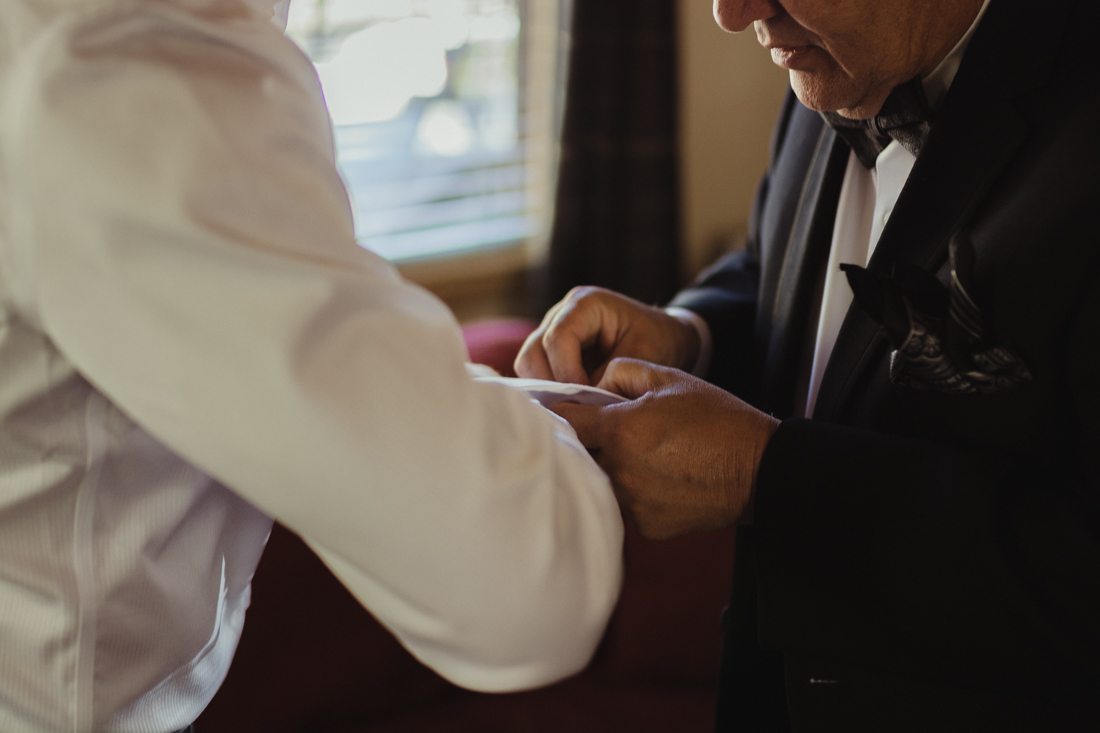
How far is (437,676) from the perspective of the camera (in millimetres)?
1677

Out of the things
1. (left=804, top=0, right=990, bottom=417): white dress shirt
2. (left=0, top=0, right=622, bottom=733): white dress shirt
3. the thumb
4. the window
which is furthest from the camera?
the window

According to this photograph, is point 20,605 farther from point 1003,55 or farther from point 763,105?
point 763,105

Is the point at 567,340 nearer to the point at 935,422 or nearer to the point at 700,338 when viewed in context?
the point at 700,338

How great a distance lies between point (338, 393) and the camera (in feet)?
1.73

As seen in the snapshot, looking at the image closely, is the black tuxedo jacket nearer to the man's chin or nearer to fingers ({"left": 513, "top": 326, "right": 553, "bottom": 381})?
the man's chin

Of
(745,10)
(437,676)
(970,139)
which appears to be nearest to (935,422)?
(970,139)

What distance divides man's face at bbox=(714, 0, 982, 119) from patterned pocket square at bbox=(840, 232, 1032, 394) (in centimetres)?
26

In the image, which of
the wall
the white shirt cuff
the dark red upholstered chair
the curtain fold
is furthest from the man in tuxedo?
the wall

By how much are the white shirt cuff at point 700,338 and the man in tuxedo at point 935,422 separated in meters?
0.31

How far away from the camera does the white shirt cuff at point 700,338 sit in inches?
47.8

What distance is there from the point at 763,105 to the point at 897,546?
118 inches

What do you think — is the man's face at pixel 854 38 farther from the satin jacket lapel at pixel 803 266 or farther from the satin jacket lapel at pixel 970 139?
the satin jacket lapel at pixel 803 266

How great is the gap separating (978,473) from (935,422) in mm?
89

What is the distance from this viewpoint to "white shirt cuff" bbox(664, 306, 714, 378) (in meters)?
1.21
